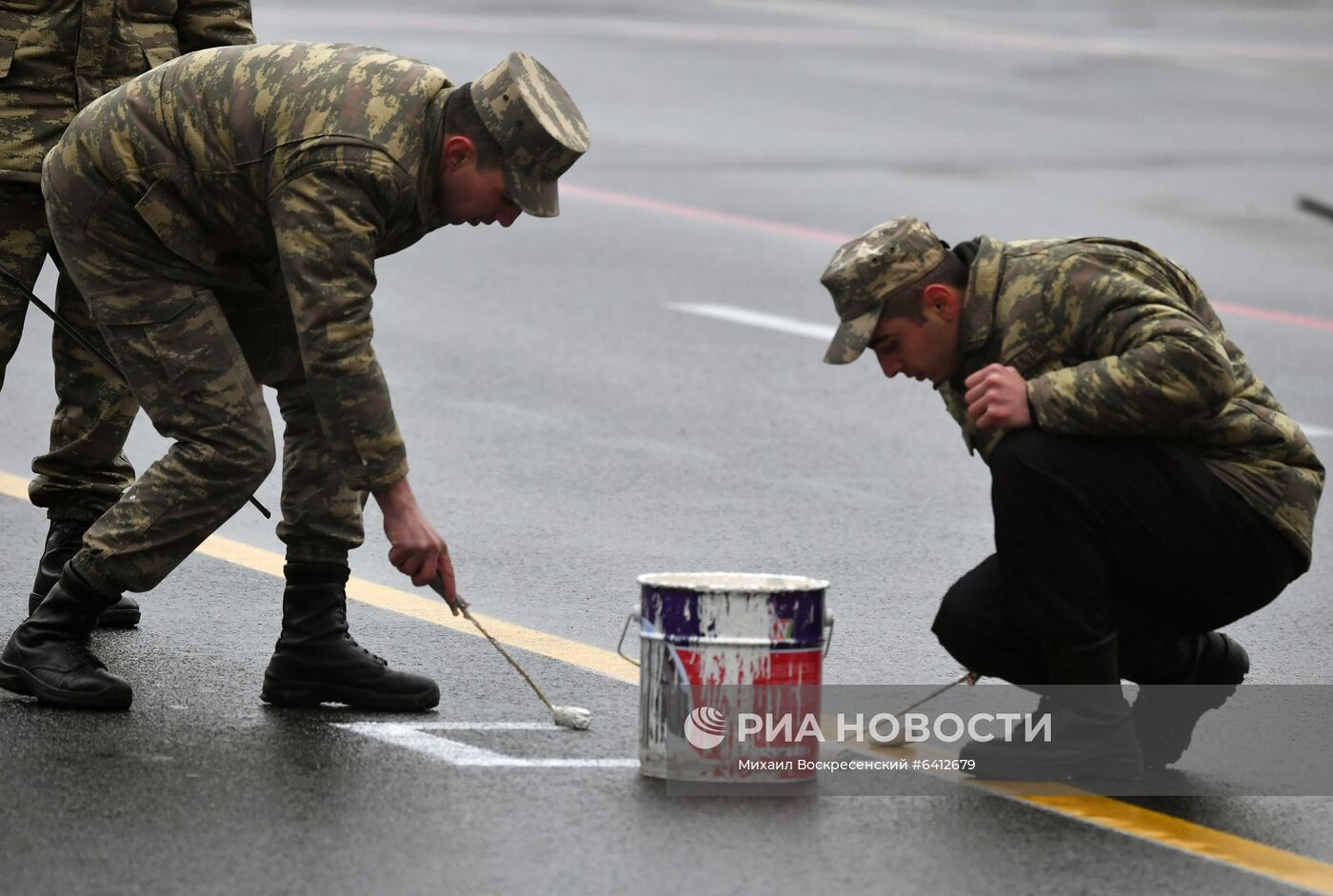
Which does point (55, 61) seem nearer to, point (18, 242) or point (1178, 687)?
point (18, 242)

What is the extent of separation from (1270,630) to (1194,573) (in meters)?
1.72

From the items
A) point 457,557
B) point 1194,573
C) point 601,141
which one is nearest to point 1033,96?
point 601,141

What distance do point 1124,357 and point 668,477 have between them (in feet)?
12.0

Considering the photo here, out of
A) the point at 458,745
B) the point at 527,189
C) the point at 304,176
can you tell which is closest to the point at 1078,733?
the point at 458,745

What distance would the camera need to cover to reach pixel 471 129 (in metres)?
5.14

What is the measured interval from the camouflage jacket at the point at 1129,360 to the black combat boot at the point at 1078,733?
464mm

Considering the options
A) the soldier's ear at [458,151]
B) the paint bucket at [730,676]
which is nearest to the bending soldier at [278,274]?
the soldier's ear at [458,151]

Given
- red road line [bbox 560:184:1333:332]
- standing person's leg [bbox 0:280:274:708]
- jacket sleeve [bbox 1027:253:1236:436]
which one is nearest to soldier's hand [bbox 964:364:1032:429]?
jacket sleeve [bbox 1027:253:1236:436]

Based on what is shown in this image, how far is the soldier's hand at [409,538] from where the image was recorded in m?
5.18

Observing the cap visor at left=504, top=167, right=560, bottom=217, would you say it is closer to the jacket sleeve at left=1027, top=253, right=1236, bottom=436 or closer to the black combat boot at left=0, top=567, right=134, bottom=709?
the jacket sleeve at left=1027, top=253, right=1236, bottom=436

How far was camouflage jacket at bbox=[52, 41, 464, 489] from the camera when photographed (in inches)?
200

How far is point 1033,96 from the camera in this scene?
62.7ft

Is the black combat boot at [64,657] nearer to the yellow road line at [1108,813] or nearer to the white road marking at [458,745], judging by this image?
the white road marking at [458,745]

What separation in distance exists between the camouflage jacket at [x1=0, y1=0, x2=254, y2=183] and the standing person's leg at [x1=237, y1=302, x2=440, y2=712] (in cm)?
92
